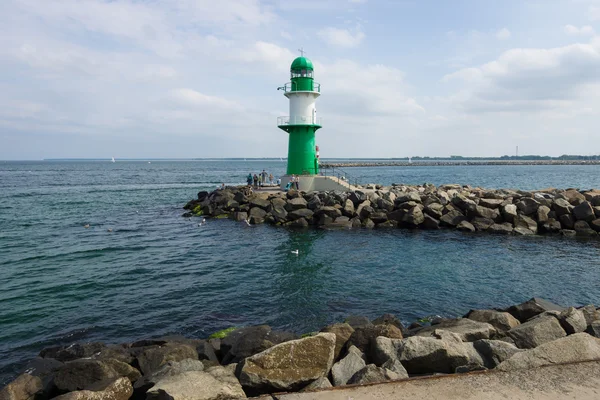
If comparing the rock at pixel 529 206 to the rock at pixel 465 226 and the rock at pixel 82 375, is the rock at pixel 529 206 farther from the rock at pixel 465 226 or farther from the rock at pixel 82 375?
the rock at pixel 82 375

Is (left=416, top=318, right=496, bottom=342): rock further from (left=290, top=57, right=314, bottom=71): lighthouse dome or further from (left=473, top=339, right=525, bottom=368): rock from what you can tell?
(left=290, top=57, right=314, bottom=71): lighthouse dome

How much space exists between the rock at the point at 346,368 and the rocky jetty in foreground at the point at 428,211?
1553 centimetres

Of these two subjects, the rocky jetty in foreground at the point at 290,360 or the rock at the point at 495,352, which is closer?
the rocky jetty in foreground at the point at 290,360

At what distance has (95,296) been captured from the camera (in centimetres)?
1166

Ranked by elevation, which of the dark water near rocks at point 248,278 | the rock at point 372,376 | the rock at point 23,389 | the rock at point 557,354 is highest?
the rock at point 557,354

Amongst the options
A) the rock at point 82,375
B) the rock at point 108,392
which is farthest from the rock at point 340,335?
the rock at point 82,375

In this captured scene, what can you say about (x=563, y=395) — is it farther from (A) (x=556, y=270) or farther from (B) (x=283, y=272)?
(A) (x=556, y=270)

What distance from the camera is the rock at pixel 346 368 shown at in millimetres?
5589

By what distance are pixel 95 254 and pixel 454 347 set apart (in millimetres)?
15174

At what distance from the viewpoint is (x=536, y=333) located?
6812 mm

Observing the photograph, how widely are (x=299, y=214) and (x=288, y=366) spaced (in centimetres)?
1698

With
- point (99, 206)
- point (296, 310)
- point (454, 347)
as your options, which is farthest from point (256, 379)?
point (99, 206)

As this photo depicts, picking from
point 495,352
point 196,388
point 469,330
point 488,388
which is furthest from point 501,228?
point 196,388

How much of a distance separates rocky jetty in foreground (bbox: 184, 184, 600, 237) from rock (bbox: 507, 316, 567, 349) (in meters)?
13.9
